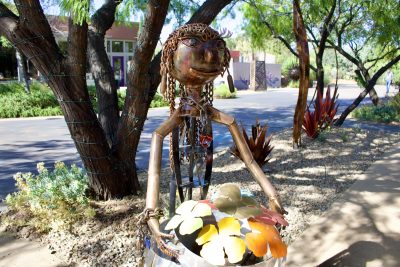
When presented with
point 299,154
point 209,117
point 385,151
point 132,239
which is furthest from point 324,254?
point 385,151

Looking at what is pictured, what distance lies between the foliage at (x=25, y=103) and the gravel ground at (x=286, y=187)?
31.8ft

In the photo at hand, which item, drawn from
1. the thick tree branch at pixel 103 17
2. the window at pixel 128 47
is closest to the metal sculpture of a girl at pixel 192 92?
the thick tree branch at pixel 103 17

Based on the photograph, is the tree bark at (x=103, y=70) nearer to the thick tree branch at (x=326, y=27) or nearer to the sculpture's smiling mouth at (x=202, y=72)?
the sculpture's smiling mouth at (x=202, y=72)

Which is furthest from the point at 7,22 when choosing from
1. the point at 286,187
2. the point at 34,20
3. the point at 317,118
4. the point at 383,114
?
the point at 383,114

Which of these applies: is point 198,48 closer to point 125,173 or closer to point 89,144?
point 89,144

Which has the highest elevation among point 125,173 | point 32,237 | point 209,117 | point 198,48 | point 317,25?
point 317,25

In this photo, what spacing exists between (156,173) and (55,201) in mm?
2327

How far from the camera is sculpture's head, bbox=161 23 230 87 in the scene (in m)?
1.70

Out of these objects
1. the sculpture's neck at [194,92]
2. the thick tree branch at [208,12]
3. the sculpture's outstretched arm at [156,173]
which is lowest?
the sculpture's outstretched arm at [156,173]

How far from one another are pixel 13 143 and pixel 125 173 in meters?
6.05

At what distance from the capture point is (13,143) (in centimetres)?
887

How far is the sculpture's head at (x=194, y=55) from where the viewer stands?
66.9 inches

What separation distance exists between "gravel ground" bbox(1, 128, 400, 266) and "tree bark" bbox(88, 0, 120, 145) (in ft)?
3.35

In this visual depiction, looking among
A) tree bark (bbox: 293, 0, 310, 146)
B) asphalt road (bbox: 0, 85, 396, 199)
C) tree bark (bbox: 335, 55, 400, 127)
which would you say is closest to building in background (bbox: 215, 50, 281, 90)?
asphalt road (bbox: 0, 85, 396, 199)
